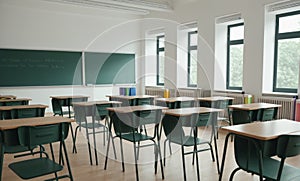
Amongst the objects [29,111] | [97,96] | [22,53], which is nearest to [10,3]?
[22,53]

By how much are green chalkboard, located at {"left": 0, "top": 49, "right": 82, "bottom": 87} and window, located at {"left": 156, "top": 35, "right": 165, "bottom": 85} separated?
247 centimetres

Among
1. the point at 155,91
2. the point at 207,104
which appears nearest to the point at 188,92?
the point at 155,91

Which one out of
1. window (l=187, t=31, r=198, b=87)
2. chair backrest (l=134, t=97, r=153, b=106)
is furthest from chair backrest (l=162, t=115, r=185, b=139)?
window (l=187, t=31, r=198, b=87)

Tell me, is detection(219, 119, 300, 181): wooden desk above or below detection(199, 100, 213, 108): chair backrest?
above

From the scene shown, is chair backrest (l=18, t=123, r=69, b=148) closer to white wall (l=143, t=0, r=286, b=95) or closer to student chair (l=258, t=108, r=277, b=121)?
student chair (l=258, t=108, r=277, b=121)

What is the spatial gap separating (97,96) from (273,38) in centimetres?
507

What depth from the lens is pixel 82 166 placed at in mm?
3410

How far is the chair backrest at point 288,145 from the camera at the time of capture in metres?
1.88

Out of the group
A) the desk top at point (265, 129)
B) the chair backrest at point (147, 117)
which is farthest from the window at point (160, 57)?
the desk top at point (265, 129)

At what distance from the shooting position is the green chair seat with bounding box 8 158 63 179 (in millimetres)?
2184

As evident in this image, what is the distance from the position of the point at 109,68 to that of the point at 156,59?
1590 millimetres

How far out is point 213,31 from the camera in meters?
6.50

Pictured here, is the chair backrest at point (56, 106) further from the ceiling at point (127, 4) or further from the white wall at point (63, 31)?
the ceiling at point (127, 4)

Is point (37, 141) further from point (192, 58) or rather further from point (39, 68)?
point (192, 58)
